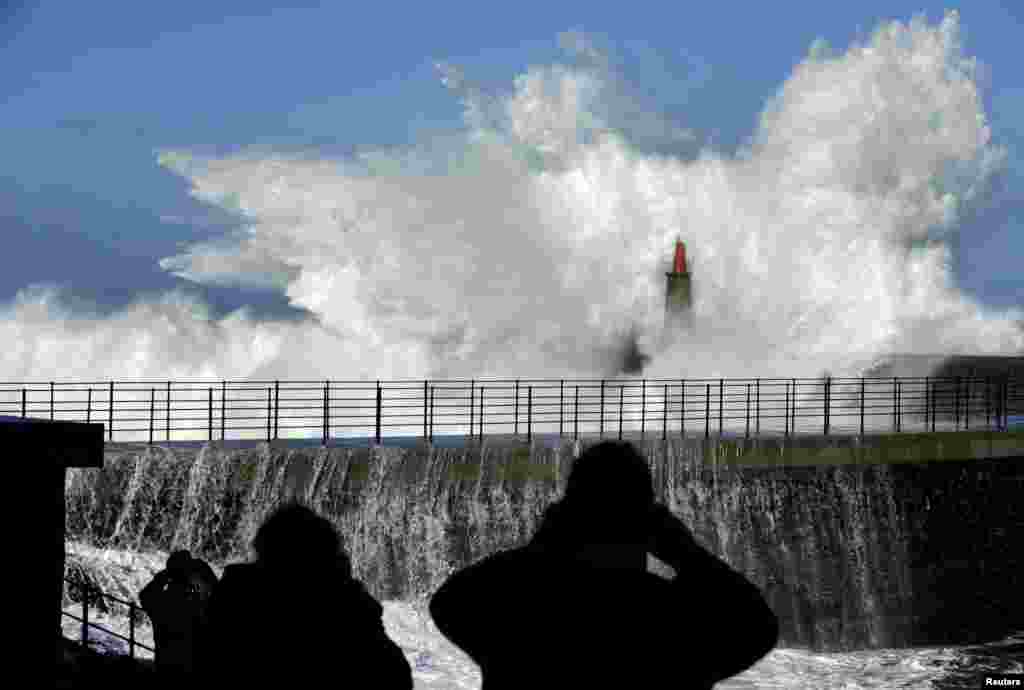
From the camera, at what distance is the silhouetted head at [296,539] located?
3.39 meters

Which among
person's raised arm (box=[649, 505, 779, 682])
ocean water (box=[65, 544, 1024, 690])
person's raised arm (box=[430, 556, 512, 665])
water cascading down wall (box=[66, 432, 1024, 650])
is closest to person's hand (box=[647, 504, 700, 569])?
person's raised arm (box=[649, 505, 779, 682])

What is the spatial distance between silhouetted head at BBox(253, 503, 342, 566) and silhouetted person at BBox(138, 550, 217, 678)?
193 inches

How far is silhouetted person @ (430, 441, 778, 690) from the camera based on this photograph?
9.32ft

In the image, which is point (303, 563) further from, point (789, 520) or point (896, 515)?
point (896, 515)

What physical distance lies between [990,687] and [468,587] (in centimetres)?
1393

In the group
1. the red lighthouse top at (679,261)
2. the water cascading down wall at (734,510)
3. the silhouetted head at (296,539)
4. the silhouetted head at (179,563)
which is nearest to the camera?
the silhouetted head at (296,539)

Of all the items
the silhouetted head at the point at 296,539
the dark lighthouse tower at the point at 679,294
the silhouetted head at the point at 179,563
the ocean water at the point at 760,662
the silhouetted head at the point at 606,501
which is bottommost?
the ocean water at the point at 760,662

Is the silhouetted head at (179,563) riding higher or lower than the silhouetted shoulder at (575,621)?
lower

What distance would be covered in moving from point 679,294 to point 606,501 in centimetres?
3485

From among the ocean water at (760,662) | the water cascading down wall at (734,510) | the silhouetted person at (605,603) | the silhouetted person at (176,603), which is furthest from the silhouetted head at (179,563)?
the water cascading down wall at (734,510)

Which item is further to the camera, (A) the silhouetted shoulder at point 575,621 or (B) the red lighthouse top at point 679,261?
(B) the red lighthouse top at point 679,261

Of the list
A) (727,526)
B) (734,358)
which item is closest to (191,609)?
(727,526)

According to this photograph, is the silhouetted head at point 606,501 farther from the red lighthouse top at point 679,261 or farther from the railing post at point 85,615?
the red lighthouse top at point 679,261

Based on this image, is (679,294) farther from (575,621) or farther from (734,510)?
(575,621)
